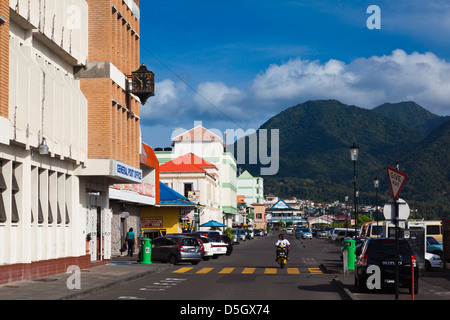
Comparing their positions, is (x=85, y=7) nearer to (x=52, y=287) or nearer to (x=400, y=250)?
(x=52, y=287)

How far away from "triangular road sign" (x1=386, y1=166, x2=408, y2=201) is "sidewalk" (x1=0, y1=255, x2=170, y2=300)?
27.9ft

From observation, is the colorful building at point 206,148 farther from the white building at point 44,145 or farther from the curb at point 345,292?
the curb at point 345,292

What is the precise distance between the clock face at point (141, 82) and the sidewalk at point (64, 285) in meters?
9.30

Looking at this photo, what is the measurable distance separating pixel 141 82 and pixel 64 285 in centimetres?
1482

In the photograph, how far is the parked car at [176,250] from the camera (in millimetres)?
36156

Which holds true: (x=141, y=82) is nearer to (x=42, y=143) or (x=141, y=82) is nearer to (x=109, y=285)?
(x=42, y=143)

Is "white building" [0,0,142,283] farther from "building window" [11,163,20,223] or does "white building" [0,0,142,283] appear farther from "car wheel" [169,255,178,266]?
"car wheel" [169,255,178,266]

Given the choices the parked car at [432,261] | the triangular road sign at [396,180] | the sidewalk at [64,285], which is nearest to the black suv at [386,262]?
the triangular road sign at [396,180]

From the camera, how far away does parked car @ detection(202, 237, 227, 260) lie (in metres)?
42.6

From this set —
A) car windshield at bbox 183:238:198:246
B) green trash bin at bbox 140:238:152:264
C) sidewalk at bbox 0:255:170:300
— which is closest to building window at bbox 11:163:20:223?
sidewalk at bbox 0:255:170:300
